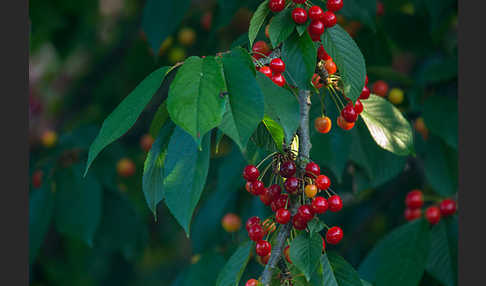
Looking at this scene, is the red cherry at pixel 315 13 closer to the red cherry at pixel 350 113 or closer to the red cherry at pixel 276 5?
the red cherry at pixel 276 5

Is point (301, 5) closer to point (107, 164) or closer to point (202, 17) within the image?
point (107, 164)

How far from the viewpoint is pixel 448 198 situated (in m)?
1.85

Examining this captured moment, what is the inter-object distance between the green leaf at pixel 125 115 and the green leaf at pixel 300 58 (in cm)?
26

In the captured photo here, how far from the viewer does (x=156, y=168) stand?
105 cm

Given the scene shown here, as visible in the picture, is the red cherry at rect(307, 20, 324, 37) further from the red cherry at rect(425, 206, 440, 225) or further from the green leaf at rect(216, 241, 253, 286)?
the red cherry at rect(425, 206, 440, 225)

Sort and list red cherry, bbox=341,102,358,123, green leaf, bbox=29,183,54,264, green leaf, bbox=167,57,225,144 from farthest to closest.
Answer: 1. green leaf, bbox=29,183,54,264
2. red cherry, bbox=341,102,358,123
3. green leaf, bbox=167,57,225,144

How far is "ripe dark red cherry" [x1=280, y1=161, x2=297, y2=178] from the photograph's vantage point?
3.33 ft

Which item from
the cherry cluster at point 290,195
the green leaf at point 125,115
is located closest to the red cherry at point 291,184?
the cherry cluster at point 290,195

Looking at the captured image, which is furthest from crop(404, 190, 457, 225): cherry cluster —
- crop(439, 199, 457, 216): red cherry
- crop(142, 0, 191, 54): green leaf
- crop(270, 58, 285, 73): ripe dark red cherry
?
crop(142, 0, 191, 54): green leaf

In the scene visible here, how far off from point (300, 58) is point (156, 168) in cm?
37

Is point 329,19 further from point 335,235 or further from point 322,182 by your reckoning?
point 335,235

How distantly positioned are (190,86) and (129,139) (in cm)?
204

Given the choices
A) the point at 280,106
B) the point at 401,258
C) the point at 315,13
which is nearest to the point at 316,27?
the point at 315,13

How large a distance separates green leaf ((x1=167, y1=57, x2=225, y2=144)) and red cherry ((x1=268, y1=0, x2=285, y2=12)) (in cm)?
27
